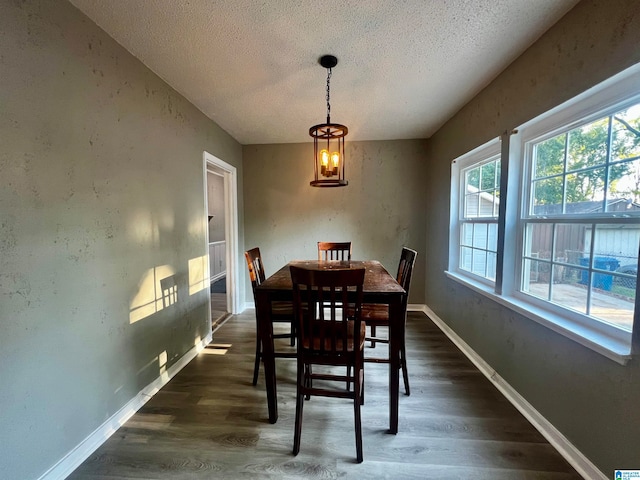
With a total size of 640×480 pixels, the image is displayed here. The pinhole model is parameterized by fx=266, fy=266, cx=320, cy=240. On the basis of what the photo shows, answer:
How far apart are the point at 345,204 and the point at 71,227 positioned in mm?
2986

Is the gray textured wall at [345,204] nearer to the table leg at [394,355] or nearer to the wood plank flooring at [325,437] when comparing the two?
the wood plank flooring at [325,437]

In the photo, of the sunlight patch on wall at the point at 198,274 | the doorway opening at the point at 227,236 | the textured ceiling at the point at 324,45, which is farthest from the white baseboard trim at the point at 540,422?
the doorway opening at the point at 227,236

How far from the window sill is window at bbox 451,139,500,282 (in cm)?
50

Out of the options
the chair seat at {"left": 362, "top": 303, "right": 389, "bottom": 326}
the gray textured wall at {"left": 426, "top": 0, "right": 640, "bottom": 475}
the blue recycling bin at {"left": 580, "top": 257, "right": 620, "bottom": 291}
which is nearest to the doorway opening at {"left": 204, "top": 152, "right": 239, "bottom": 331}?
the chair seat at {"left": 362, "top": 303, "right": 389, "bottom": 326}

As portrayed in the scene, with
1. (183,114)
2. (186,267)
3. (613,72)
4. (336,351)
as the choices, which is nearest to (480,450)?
(336,351)

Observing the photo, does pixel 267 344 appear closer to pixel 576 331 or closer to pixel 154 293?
pixel 154 293

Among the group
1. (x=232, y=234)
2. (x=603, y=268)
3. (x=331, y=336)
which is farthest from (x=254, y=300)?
(x=603, y=268)

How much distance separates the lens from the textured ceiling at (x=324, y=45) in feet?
4.66

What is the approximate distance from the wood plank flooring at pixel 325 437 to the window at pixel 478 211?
1008 mm

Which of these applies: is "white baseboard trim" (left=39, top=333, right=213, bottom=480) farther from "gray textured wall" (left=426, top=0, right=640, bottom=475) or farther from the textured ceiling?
"gray textured wall" (left=426, top=0, right=640, bottom=475)

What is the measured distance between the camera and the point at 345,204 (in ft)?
12.6

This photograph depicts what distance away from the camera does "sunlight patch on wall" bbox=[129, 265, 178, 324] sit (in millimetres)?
1857

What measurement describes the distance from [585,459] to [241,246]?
12.1 ft

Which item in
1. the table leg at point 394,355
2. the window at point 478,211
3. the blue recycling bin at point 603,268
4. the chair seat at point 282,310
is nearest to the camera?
the blue recycling bin at point 603,268
